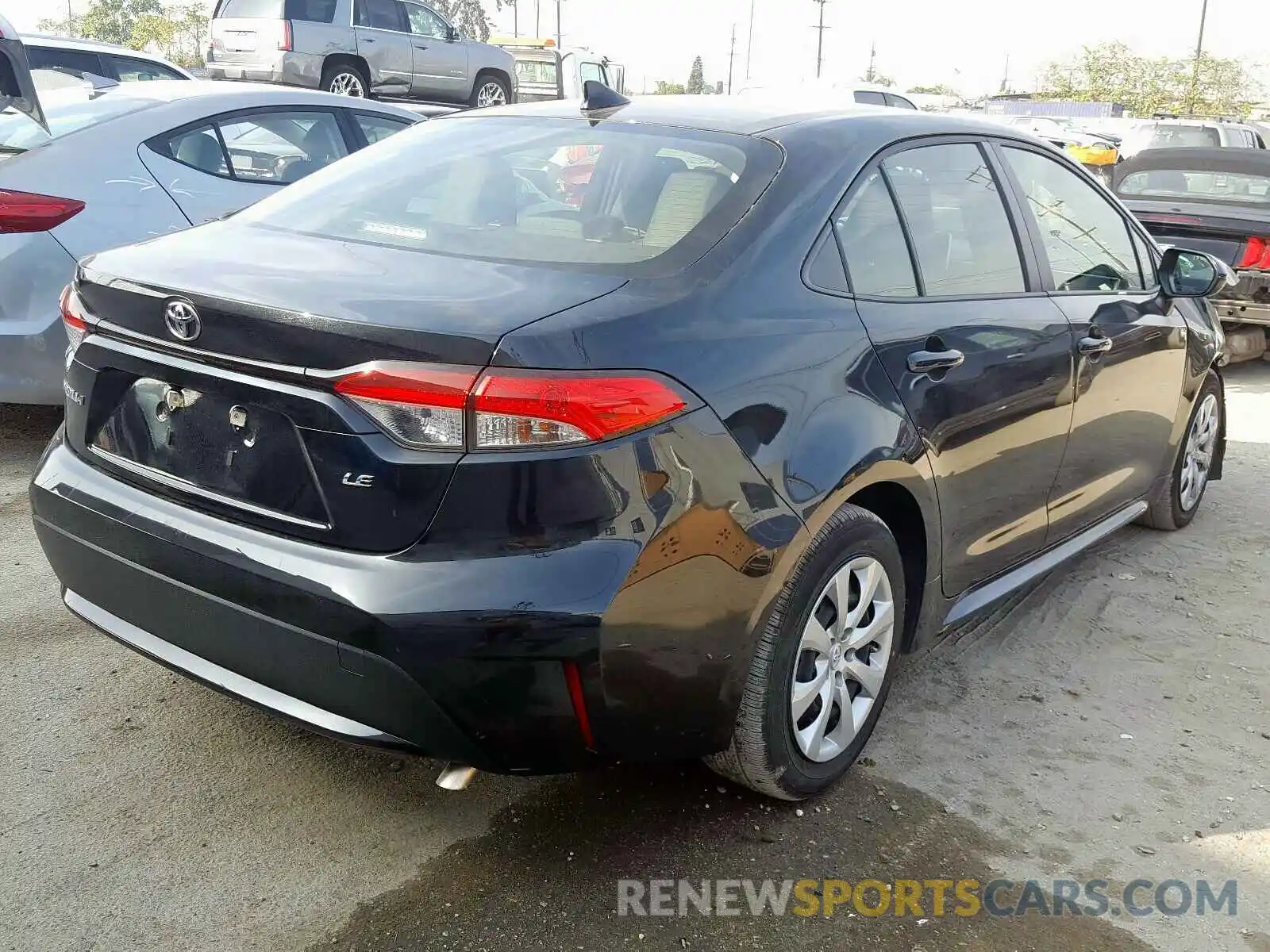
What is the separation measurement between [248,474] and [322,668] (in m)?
0.41

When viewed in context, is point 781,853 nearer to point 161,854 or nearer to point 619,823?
point 619,823

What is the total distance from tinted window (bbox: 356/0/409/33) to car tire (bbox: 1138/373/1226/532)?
13753 mm

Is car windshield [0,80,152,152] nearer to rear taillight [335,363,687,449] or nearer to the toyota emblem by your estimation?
the toyota emblem

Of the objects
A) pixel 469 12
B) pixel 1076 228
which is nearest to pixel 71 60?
pixel 1076 228

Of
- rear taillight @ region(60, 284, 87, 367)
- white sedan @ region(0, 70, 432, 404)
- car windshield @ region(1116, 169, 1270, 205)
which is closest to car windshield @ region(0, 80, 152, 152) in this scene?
white sedan @ region(0, 70, 432, 404)

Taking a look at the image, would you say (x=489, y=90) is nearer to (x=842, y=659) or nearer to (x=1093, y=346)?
(x=1093, y=346)

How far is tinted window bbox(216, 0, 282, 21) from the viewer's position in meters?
15.5

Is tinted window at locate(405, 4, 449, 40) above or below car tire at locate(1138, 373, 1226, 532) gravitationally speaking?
above

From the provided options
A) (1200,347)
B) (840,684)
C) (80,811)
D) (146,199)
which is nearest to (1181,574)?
(1200,347)

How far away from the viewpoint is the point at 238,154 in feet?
18.2

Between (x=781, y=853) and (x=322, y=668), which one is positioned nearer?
(x=322, y=668)

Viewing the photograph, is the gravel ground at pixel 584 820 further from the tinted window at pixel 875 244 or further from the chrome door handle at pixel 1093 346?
the tinted window at pixel 875 244

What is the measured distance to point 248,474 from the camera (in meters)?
2.40

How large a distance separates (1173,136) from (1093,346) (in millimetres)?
14016
